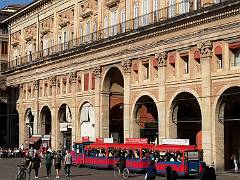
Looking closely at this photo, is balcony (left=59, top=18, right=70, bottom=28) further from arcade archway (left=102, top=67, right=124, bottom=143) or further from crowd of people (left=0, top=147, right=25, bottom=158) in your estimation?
crowd of people (left=0, top=147, right=25, bottom=158)

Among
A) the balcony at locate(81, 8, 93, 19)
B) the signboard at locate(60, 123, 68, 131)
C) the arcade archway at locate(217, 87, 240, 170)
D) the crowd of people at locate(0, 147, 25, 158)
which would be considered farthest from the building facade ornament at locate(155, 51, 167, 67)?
the crowd of people at locate(0, 147, 25, 158)

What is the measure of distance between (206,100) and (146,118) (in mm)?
10795

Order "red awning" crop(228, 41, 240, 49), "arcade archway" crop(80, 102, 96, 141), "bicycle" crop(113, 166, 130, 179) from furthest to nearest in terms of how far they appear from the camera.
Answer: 1. "arcade archway" crop(80, 102, 96, 141)
2. "red awning" crop(228, 41, 240, 49)
3. "bicycle" crop(113, 166, 130, 179)

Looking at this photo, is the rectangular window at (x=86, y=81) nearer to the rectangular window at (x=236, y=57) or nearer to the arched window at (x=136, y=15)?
the arched window at (x=136, y=15)

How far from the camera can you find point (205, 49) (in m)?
38.5

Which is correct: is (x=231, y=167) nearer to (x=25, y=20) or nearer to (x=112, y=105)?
(x=112, y=105)

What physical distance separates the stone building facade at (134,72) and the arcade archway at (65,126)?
4.3 inches

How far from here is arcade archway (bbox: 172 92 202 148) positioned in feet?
138

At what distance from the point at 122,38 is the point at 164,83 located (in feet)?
23.5

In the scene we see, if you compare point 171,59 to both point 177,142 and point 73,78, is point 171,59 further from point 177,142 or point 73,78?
point 73,78

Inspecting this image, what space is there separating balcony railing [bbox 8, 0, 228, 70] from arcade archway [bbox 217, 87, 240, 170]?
6.98 meters

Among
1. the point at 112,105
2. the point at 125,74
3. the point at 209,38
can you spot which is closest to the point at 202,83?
the point at 209,38

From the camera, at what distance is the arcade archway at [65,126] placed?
189 ft

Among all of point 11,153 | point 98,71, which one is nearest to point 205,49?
point 98,71
